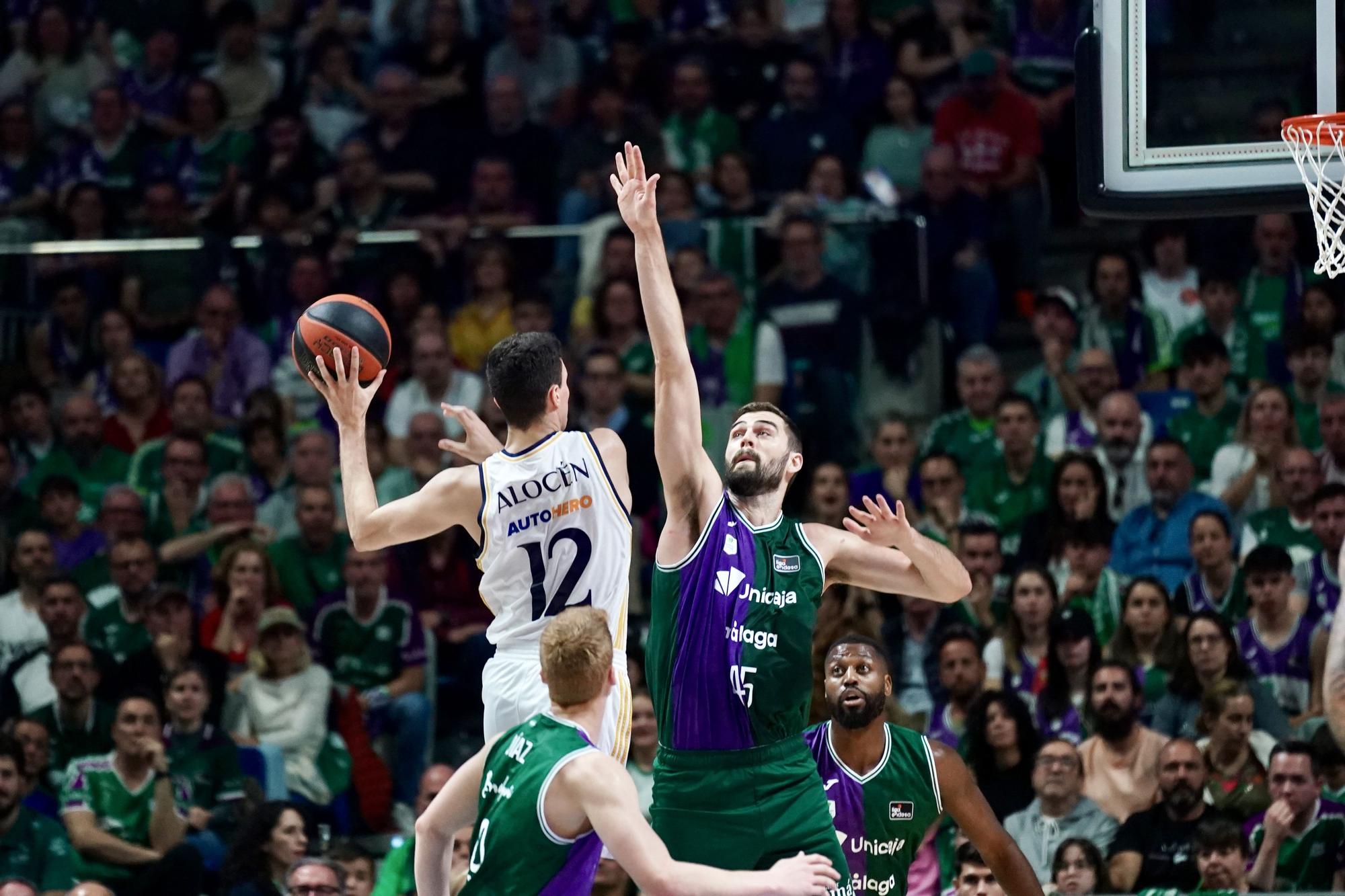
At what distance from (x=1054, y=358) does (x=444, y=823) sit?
738 centimetres

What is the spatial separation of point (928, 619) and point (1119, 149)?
3.85 meters

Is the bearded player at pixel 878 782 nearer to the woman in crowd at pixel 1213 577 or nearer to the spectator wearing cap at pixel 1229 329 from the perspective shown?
the woman in crowd at pixel 1213 577

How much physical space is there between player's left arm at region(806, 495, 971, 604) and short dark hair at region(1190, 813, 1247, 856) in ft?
9.45

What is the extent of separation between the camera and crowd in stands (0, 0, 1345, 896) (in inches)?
423

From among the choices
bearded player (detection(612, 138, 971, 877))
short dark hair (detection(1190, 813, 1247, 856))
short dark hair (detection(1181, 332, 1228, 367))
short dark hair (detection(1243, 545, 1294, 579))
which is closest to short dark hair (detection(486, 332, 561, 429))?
bearded player (detection(612, 138, 971, 877))

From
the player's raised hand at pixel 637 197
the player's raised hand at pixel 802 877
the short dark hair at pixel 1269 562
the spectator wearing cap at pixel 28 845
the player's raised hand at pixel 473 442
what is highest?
the player's raised hand at pixel 637 197

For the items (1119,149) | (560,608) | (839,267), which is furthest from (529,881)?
(839,267)

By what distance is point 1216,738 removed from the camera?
1044 cm

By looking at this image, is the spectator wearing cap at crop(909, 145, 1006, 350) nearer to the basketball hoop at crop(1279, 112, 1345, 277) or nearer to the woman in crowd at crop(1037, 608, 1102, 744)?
the woman in crowd at crop(1037, 608, 1102, 744)

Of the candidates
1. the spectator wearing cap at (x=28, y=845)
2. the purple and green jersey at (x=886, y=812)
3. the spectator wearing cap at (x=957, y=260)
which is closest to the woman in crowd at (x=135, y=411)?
the spectator wearing cap at (x=28, y=845)

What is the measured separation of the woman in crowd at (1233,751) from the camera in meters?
10.1

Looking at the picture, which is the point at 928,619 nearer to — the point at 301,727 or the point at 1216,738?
the point at 1216,738

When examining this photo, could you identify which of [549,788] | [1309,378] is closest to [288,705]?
[549,788]

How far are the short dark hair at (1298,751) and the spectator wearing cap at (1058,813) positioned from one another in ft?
2.83
